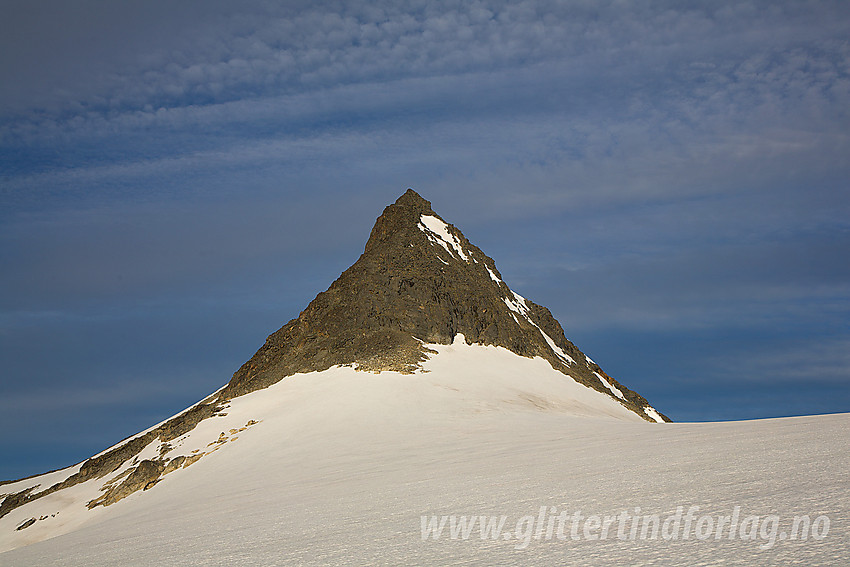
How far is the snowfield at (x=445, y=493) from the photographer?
791 centimetres

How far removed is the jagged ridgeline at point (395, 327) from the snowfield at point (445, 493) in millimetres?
3421

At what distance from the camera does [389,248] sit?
2069 inches

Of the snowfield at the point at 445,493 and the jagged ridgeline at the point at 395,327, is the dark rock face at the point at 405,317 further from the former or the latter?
the snowfield at the point at 445,493

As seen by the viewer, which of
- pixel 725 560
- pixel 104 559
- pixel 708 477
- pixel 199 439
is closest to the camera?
pixel 725 560

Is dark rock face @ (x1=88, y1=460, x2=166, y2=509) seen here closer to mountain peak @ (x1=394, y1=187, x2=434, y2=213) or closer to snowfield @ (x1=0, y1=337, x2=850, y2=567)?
snowfield @ (x1=0, y1=337, x2=850, y2=567)

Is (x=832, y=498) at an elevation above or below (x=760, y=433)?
below

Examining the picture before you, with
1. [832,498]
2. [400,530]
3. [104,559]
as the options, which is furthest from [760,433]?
[104,559]

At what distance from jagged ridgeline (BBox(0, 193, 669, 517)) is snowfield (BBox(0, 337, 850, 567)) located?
3.42 m

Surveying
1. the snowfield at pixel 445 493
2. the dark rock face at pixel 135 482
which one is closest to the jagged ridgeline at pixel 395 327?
the dark rock face at pixel 135 482

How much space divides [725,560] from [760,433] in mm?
11415

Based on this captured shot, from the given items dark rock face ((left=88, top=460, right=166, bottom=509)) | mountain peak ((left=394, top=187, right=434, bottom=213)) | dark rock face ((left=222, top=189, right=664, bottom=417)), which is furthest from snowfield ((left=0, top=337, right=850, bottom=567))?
mountain peak ((left=394, top=187, right=434, bottom=213))

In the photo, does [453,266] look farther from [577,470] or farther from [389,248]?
[577,470]

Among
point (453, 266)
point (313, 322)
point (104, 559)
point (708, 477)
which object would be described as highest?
point (453, 266)

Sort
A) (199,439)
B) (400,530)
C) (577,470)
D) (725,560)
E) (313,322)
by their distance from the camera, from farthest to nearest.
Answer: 1. (313,322)
2. (199,439)
3. (577,470)
4. (400,530)
5. (725,560)
